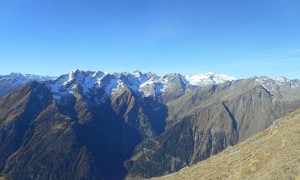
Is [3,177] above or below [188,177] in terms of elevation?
below

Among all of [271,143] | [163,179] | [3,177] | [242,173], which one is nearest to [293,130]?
[271,143]

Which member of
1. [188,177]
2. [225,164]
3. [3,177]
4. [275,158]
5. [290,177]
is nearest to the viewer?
[290,177]

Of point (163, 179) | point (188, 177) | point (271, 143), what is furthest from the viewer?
point (163, 179)

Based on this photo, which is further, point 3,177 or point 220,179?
point 3,177

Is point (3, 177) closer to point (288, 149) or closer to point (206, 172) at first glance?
point (206, 172)

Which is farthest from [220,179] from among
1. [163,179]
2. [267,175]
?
[163,179]

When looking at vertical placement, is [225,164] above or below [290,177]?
below

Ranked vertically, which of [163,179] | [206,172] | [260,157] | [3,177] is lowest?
[3,177]

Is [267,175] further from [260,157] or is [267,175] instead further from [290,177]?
[260,157]

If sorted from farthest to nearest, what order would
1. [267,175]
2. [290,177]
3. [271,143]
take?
[271,143] < [267,175] < [290,177]
